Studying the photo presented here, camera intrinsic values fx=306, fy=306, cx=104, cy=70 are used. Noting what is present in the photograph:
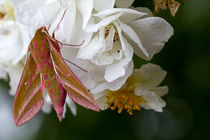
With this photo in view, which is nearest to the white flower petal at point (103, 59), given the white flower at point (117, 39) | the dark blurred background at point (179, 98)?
the white flower at point (117, 39)

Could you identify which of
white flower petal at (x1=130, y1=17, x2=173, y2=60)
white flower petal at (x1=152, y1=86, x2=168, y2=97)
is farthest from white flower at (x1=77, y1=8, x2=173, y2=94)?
white flower petal at (x1=152, y1=86, x2=168, y2=97)

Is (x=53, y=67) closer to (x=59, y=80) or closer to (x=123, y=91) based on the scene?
(x=59, y=80)

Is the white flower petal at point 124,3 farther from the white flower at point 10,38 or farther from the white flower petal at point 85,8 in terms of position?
the white flower at point 10,38

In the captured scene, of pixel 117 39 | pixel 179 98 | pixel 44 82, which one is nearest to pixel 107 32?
pixel 117 39


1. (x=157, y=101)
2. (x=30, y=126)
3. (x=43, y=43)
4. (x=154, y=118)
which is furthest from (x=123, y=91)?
(x=30, y=126)

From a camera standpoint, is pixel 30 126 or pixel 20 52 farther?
pixel 30 126

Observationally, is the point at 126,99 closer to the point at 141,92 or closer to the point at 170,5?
the point at 141,92
